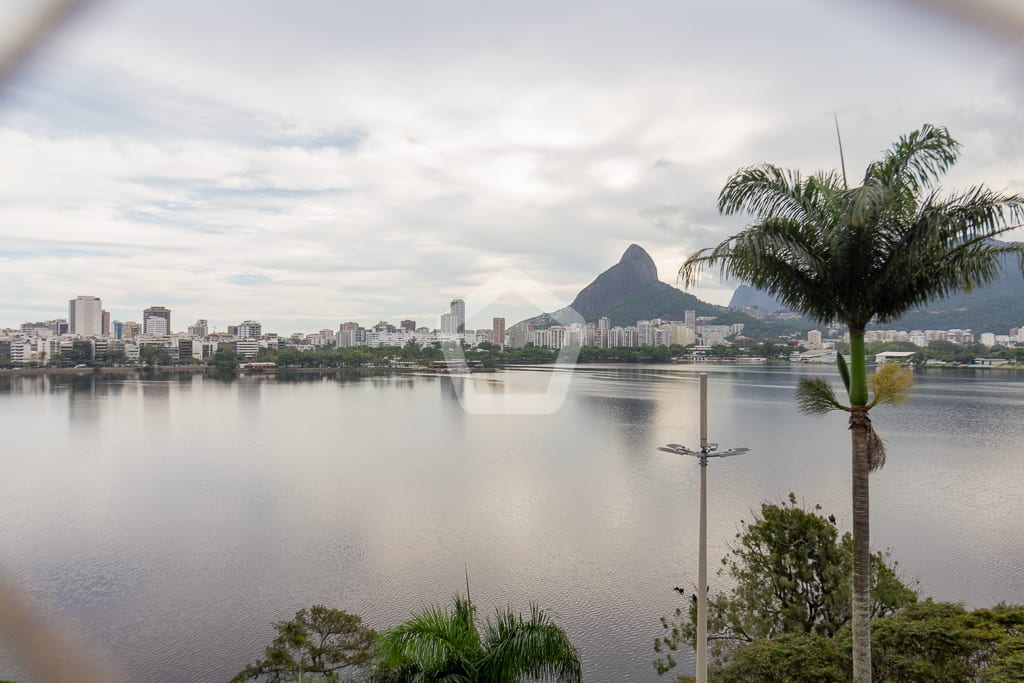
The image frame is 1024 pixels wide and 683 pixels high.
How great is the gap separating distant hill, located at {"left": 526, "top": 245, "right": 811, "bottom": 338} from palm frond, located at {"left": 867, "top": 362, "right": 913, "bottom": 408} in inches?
1807

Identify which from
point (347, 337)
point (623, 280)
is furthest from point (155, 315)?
point (623, 280)

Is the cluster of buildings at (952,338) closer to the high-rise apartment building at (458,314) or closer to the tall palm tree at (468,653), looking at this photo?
the high-rise apartment building at (458,314)

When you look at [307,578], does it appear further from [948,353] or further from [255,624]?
[948,353]

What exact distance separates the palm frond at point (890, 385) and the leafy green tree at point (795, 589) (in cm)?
196

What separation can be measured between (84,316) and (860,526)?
68313mm

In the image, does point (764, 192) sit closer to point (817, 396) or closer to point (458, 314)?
point (817, 396)

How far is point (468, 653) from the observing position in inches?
101

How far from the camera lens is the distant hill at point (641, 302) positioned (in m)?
50.9

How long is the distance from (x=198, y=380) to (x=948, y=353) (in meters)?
41.8

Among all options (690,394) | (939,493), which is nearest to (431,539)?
(939,493)

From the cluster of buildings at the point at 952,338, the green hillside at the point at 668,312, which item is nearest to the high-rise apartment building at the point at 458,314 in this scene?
the cluster of buildings at the point at 952,338

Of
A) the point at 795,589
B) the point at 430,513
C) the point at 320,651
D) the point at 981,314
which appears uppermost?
the point at 981,314

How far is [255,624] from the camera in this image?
18.7 feet

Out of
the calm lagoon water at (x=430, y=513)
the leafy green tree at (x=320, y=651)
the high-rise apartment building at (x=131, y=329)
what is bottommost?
the calm lagoon water at (x=430, y=513)
